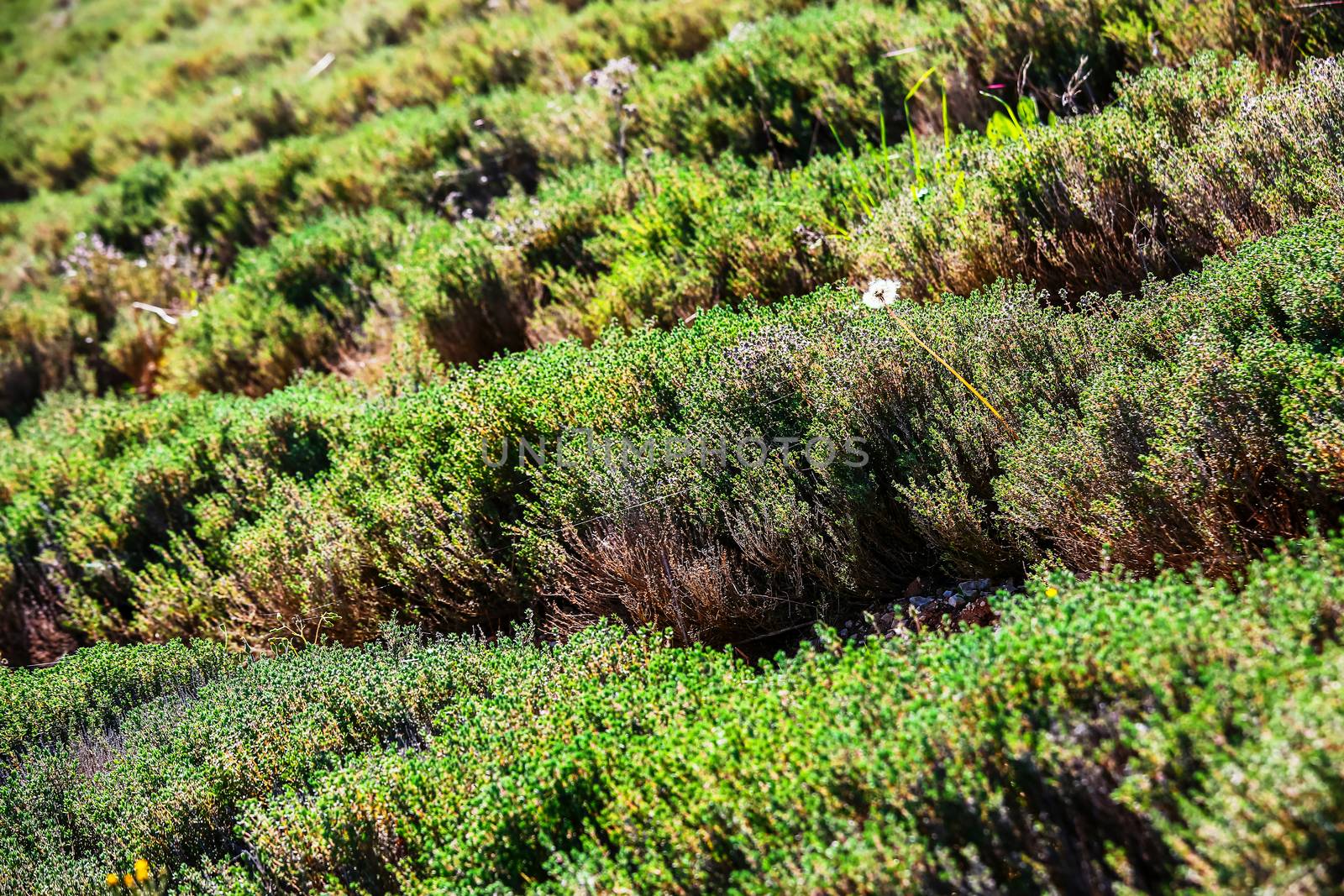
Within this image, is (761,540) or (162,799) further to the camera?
(761,540)

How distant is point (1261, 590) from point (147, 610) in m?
4.50

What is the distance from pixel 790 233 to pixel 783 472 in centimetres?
176

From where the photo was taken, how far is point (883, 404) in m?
3.43

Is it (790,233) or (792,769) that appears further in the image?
(790,233)

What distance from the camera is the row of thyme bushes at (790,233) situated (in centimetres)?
376

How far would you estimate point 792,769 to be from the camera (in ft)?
7.20

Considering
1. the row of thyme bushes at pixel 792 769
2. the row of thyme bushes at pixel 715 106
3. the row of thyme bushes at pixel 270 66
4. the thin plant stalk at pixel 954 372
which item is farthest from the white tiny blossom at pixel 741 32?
the row of thyme bushes at pixel 792 769

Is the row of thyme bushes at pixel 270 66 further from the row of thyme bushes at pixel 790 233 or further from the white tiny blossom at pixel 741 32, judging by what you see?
the row of thyme bushes at pixel 790 233

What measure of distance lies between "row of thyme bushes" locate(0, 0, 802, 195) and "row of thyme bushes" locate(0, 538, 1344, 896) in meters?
6.00

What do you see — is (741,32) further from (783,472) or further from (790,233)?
(783,472)

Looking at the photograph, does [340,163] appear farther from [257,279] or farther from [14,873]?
[14,873]

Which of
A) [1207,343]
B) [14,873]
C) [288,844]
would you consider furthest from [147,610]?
[1207,343]

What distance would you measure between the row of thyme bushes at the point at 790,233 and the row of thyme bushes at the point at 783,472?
0.36 meters

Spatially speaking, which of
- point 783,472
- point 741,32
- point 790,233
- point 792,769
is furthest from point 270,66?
point 792,769
